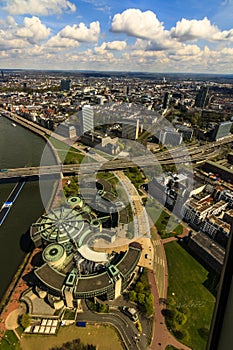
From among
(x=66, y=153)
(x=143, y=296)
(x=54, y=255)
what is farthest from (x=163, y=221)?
(x=66, y=153)

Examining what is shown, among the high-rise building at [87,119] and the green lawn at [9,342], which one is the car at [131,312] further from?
the high-rise building at [87,119]

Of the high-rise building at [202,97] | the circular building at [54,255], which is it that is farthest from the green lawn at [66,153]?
the high-rise building at [202,97]

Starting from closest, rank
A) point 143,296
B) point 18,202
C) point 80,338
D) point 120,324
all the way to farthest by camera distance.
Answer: point 80,338 < point 120,324 < point 143,296 < point 18,202

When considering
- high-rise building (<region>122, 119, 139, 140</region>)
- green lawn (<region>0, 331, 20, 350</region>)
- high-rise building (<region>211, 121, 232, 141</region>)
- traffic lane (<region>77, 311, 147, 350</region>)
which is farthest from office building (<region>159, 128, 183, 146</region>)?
green lawn (<region>0, 331, 20, 350</region>)

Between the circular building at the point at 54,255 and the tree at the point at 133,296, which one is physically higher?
the circular building at the point at 54,255

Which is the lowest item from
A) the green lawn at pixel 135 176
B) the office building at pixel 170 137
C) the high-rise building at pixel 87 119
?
the green lawn at pixel 135 176

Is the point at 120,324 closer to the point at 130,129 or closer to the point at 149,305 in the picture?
the point at 149,305

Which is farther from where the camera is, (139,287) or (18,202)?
(18,202)
